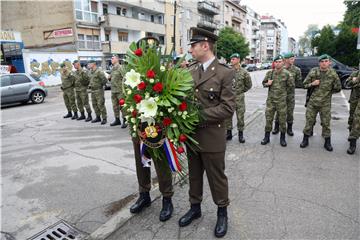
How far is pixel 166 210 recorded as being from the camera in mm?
3221

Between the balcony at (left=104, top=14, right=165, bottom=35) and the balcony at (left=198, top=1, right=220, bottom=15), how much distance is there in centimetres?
1308

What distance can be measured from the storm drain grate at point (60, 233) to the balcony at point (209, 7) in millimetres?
48437

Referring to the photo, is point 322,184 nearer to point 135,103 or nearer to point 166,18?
point 135,103

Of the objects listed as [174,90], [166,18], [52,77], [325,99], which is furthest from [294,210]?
[166,18]

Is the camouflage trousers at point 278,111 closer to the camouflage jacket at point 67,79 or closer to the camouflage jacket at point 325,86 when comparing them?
the camouflage jacket at point 325,86

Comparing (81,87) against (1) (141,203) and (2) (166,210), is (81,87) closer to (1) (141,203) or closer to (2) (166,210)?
(1) (141,203)

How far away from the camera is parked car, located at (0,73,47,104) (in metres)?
12.3

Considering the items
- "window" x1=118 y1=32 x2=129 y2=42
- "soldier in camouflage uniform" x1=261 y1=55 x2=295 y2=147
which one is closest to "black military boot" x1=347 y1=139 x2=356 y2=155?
"soldier in camouflage uniform" x1=261 y1=55 x2=295 y2=147

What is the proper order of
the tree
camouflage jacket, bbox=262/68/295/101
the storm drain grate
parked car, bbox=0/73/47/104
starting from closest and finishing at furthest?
the storm drain grate
camouflage jacket, bbox=262/68/295/101
parked car, bbox=0/73/47/104
the tree

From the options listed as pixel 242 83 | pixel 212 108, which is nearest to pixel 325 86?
pixel 242 83

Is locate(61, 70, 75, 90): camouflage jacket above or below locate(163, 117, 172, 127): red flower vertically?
above

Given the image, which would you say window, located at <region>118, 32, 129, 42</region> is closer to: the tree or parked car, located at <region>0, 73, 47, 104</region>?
the tree

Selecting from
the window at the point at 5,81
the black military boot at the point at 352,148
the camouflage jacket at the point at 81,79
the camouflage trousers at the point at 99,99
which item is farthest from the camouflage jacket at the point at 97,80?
the window at the point at 5,81

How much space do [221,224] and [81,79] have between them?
23.0 feet
